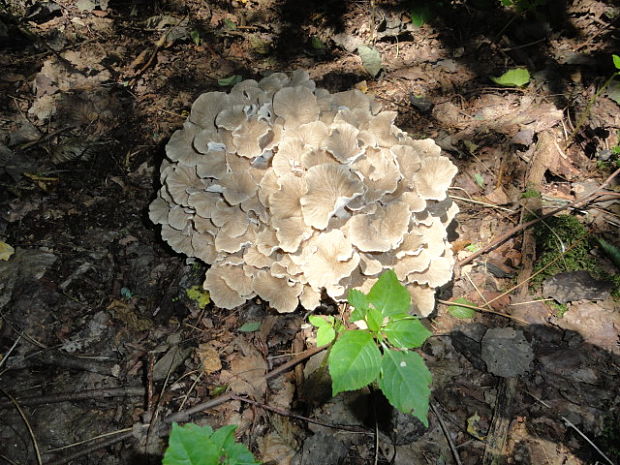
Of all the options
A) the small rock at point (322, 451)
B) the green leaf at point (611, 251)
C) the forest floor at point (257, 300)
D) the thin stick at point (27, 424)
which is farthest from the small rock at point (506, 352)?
the thin stick at point (27, 424)

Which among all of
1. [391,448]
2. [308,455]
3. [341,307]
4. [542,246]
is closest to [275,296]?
[341,307]

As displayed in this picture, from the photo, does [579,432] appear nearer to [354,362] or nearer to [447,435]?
[447,435]

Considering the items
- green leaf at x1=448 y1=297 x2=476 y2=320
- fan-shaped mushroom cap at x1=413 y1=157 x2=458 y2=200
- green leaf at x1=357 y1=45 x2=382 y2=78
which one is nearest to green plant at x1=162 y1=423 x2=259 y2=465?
fan-shaped mushroom cap at x1=413 y1=157 x2=458 y2=200

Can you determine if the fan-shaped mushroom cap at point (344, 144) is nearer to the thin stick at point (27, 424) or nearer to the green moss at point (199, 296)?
the green moss at point (199, 296)

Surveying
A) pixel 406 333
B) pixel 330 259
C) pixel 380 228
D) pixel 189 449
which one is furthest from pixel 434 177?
pixel 189 449

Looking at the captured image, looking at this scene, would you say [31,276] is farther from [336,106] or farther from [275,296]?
[336,106]

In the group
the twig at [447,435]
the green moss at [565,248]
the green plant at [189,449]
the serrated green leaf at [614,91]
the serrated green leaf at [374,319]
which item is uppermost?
the serrated green leaf at [614,91]
